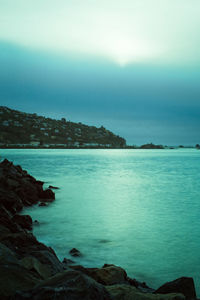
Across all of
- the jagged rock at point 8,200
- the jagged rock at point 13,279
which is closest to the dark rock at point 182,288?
the jagged rock at point 13,279

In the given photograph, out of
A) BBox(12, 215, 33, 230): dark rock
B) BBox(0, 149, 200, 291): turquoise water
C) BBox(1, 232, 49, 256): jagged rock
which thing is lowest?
BBox(0, 149, 200, 291): turquoise water

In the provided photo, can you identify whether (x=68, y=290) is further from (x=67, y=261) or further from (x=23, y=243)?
(x=67, y=261)

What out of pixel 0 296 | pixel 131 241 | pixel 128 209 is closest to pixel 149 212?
pixel 128 209

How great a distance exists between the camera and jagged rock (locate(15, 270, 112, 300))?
206cm

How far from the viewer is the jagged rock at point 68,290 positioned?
2.06 meters

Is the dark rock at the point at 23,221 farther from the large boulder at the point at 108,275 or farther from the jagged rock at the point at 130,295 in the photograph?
the jagged rock at the point at 130,295

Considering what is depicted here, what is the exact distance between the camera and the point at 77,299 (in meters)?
2.05

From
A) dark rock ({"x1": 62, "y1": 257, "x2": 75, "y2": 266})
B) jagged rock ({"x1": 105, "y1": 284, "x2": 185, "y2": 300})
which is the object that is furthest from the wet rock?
jagged rock ({"x1": 105, "y1": 284, "x2": 185, "y2": 300})

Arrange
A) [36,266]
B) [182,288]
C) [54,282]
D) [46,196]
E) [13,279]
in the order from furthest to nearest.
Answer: [46,196] → [182,288] → [36,266] → [13,279] → [54,282]

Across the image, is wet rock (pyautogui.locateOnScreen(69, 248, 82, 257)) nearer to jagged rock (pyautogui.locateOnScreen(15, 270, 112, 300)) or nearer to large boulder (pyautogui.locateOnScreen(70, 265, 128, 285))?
large boulder (pyautogui.locateOnScreen(70, 265, 128, 285))

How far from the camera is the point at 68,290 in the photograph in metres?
2.08

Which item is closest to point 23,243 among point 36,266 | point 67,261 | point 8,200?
point 67,261

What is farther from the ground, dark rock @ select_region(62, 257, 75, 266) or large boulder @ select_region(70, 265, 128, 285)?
large boulder @ select_region(70, 265, 128, 285)

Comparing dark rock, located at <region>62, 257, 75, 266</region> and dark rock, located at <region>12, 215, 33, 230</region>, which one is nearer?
dark rock, located at <region>62, 257, 75, 266</region>
